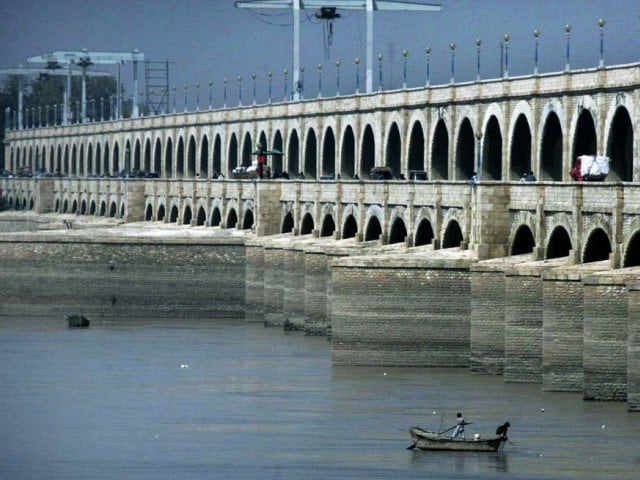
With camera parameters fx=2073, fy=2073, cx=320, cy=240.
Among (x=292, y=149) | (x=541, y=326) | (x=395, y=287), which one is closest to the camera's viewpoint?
(x=541, y=326)

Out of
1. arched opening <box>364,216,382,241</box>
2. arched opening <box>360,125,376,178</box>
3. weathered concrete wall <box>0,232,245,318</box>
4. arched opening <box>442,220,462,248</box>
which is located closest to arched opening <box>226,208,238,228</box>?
arched opening <box>360,125,376,178</box>

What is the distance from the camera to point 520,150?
89.7 m

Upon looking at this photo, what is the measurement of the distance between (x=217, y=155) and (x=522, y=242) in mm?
75677

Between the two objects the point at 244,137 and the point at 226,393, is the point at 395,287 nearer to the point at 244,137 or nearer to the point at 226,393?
the point at 226,393

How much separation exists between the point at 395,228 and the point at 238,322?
424 inches

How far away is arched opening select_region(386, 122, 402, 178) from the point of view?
106688 mm

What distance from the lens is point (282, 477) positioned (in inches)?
2019

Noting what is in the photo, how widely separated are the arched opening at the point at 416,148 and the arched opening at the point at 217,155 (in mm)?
40493

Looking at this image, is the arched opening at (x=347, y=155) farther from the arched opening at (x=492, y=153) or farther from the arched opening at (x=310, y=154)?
the arched opening at (x=492, y=153)

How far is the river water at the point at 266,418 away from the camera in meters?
52.9

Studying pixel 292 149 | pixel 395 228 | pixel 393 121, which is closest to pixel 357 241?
pixel 395 228

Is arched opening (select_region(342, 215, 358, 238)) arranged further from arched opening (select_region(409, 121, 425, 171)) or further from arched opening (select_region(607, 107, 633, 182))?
arched opening (select_region(607, 107, 633, 182))

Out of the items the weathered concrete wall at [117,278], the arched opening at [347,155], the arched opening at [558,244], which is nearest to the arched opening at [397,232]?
the weathered concrete wall at [117,278]

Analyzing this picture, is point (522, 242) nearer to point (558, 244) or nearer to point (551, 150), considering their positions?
point (558, 244)
